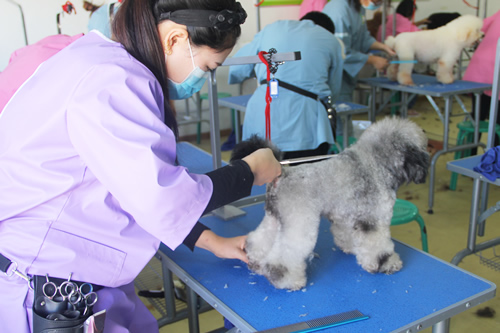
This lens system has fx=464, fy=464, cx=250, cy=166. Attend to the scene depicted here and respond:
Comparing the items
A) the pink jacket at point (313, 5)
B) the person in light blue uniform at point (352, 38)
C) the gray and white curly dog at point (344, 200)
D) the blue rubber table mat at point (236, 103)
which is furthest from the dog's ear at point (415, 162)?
the pink jacket at point (313, 5)

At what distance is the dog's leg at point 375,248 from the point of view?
1121 millimetres

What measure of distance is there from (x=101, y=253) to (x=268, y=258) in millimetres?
397

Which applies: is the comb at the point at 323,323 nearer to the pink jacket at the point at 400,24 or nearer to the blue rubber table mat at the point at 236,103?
the blue rubber table mat at the point at 236,103

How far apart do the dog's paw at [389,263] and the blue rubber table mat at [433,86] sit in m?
2.20

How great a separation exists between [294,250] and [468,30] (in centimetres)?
300

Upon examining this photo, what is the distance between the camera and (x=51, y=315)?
85 cm

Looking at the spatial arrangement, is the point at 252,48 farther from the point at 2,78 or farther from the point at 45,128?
the point at 45,128

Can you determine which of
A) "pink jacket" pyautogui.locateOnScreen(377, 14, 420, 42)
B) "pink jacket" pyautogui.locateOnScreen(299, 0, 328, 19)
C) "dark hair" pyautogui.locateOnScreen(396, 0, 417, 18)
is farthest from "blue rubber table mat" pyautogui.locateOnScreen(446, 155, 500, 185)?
"dark hair" pyautogui.locateOnScreen(396, 0, 417, 18)

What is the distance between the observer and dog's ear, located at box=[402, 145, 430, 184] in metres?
1.10

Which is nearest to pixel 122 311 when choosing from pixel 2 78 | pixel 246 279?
pixel 246 279

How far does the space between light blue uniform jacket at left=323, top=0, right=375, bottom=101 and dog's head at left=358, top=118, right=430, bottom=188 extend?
2344 millimetres

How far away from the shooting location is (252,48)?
8.21 feet

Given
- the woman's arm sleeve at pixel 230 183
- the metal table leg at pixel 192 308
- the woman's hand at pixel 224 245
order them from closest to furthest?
the woman's arm sleeve at pixel 230 183 → the woman's hand at pixel 224 245 → the metal table leg at pixel 192 308

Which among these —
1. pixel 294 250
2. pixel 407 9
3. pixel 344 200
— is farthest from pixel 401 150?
pixel 407 9
